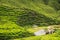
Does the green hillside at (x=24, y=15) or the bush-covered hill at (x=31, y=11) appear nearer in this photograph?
the green hillside at (x=24, y=15)

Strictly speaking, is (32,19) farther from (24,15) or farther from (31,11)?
(31,11)

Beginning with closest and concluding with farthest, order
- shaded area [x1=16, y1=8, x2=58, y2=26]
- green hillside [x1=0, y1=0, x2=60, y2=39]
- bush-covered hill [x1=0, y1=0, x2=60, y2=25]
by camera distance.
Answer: green hillside [x1=0, y1=0, x2=60, y2=39], shaded area [x1=16, y1=8, x2=58, y2=26], bush-covered hill [x1=0, y1=0, x2=60, y2=25]

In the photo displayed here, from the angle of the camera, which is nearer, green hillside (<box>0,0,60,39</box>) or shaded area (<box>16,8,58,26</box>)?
green hillside (<box>0,0,60,39</box>)

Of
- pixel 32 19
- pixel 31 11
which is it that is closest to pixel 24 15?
pixel 32 19

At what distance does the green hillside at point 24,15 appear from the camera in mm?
139175

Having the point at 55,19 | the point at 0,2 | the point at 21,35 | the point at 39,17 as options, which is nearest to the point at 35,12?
the point at 39,17

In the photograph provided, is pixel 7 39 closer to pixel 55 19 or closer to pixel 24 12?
pixel 24 12

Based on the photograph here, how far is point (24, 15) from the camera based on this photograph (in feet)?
517

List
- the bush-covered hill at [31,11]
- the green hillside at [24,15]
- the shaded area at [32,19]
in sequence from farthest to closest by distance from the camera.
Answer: the bush-covered hill at [31,11] < the shaded area at [32,19] < the green hillside at [24,15]

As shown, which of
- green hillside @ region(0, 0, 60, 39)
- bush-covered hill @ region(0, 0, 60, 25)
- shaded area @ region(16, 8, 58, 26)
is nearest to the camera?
green hillside @ region(0, 0, 60, 39)

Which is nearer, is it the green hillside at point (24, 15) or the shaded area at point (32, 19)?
the green hillside at point (24, 15)

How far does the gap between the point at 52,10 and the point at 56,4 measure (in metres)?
13.3

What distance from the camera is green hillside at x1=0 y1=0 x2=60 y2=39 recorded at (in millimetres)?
139175

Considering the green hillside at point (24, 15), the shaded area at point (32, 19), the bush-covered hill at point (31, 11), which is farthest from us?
the bush-covered hill at point (31, 11)
